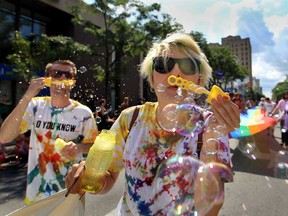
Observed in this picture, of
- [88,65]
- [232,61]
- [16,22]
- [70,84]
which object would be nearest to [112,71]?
[88,65]

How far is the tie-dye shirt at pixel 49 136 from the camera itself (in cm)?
252

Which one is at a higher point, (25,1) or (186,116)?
(25,1)

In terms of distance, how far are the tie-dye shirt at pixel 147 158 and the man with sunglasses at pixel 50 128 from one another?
782 millimetres

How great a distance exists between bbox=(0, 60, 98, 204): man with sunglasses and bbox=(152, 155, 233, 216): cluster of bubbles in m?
0.96

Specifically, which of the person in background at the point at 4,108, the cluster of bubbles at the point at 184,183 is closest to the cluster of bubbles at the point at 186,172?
the cluster of bubbles at the point at 184,183

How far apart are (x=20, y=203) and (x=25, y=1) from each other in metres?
13.1

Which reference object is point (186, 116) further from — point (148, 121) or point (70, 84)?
point (70, 84)

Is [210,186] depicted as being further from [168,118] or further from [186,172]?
[168,118]

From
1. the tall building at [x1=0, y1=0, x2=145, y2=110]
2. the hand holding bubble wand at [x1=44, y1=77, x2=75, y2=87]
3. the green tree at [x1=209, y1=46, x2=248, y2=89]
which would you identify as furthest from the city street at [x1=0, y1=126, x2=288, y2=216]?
the green tree at [x1=209, y1=46, x2=248, y2=89]

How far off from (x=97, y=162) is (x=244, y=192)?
4.47 metres

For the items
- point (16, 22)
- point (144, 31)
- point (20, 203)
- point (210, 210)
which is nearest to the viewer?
point (210, 210)

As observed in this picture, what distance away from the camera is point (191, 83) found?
1.73 metres

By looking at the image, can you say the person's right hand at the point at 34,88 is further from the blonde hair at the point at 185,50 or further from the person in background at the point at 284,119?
the person in background at the point at 284,119

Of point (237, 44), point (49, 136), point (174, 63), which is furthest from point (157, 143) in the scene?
point (237, 44)
